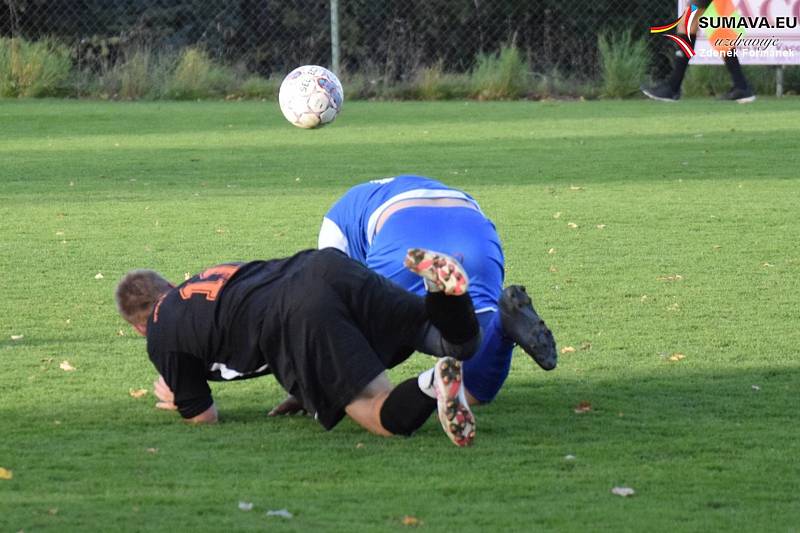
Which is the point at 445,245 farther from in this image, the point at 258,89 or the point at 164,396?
the point at 258,89

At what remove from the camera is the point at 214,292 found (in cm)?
546

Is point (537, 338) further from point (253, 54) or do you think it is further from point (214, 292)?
point (253, 54)

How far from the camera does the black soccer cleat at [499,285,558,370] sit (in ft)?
18.4

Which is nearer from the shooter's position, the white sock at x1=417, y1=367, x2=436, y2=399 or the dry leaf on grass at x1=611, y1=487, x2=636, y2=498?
the dry leaf on grass at x1=611, y1=487, x2=636, y2=498

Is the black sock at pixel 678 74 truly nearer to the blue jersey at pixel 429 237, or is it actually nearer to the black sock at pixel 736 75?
the black sock at pixel 736 75

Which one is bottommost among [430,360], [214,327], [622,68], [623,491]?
[622,68]

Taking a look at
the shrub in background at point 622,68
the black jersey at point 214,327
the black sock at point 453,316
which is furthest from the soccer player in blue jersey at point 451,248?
the shrub in background at point 622,68

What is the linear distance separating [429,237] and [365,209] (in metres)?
0.54

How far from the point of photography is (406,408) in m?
5.21

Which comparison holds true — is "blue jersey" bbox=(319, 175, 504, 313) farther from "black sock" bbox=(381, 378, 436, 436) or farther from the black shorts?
"black sock" bbox=(381, 378, 436, 436)

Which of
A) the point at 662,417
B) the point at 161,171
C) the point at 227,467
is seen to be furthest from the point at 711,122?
the point at 227,467

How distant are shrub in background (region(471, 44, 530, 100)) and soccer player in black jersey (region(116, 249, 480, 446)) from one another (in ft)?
58.7

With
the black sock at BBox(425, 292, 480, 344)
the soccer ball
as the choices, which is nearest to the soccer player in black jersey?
the black sock at BBox(425, 292, 480, 344)

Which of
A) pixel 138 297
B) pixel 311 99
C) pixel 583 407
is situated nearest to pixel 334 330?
pixel 138 297
